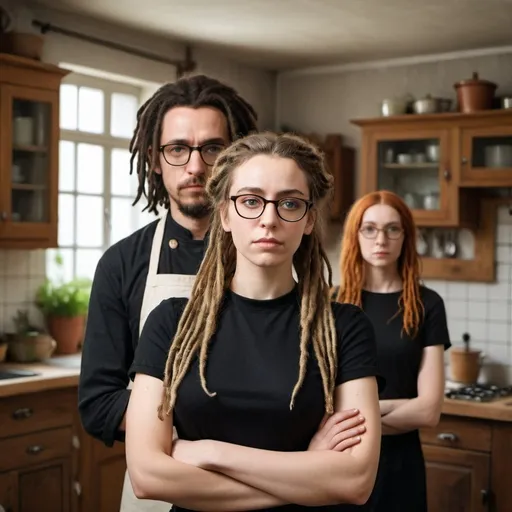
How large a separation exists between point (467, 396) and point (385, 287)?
1513 millimetres

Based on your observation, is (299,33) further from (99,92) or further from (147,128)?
(147,128)

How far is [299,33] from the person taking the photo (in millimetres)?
4723

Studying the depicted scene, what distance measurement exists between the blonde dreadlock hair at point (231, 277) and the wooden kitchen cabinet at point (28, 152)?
243 cm

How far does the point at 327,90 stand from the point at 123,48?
148 centimetres

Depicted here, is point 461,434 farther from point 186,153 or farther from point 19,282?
point 186,153

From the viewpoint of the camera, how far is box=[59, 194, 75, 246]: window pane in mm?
4742

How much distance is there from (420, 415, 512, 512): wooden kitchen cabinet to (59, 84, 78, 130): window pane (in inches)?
94.4

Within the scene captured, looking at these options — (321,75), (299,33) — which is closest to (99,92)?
(299,33)

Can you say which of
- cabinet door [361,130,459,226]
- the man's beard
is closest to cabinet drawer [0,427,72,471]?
the man's beard

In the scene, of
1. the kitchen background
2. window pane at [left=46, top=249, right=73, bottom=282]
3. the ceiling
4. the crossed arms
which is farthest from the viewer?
window pane at [left=46, top=249, right=73, bottom=282]

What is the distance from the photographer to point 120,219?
508 centimetres

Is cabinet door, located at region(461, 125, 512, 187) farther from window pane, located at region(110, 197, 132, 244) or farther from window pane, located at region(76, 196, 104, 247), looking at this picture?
window pane, located at region(76, 196, 104, 247)

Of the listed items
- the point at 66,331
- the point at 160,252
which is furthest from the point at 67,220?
the point at 160,252

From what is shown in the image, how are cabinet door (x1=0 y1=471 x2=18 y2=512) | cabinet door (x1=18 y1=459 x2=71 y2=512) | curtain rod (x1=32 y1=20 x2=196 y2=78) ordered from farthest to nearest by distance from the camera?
curtain rod (x1=32 y1=20 x2=196 y2=78), cabinet door (x1=18 y1=459 x2=71 y2=512), cabinet door (x1=0 y1=471 x2=18 y2=512)
